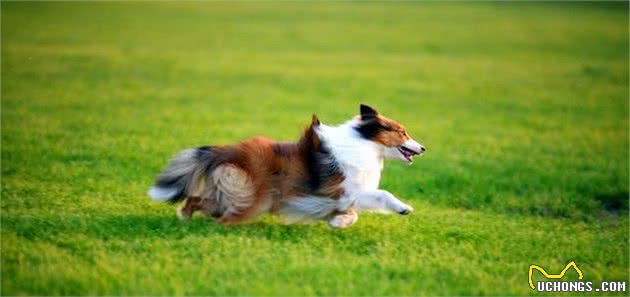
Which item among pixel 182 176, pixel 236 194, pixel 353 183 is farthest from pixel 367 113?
pixel 182 176

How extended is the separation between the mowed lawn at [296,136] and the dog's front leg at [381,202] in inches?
13.4

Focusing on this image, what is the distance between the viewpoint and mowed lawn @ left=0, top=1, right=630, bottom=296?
268 inches

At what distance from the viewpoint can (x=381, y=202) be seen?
784 cm

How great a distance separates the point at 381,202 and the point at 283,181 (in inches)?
40.7

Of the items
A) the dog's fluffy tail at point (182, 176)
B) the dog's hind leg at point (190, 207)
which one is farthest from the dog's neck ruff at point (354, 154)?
the dog's hind leg at point (190, 207)

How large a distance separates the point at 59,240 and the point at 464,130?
1051 cm

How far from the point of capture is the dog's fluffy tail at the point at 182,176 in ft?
25.5

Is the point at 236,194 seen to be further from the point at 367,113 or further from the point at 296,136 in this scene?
the point at 296,136

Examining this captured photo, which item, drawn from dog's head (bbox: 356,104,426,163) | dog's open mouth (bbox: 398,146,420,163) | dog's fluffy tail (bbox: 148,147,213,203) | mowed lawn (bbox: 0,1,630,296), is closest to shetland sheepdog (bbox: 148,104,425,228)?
dog's fluffy tail (bbox: 148,147,213,203)

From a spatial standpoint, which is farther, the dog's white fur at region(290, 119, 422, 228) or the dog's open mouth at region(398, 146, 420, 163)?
the dog's open mouth at region(398, 146, 420, 163)

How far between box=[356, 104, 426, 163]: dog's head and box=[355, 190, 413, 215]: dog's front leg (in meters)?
0.58

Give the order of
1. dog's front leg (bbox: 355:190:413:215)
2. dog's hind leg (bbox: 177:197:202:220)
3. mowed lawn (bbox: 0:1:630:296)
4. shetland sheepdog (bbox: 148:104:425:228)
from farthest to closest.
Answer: dog's hind leg (bbox: 177:197:202:220), dog's front leg (bbox: 355:190:413:215), shetland sheepdog (bbox: 148:104:425:228), mowed lawn (bbox: 0:1:630:296)

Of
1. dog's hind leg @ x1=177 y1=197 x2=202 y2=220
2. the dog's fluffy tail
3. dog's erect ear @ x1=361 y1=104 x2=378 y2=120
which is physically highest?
dog's erect ear @ x1=361 y1=104 x2=378 y2=120

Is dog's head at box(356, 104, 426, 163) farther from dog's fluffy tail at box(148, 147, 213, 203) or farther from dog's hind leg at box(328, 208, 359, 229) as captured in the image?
dog's fluffy tail at box(148, 147, 213, 203)
